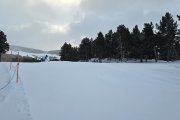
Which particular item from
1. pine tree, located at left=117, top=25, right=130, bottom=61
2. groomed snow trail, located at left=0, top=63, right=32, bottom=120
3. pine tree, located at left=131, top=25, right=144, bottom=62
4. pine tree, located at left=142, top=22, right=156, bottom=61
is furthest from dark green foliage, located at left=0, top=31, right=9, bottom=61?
groomed snow trail, located at left=0, top=63, right=32, bottom=120

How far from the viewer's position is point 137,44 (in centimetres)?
8019

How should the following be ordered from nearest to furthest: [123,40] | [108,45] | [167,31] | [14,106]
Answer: [14,106], [167,31], [123,40], [108,45]

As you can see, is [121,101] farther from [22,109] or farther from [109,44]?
[109,44]

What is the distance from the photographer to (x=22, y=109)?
1046 centimetres

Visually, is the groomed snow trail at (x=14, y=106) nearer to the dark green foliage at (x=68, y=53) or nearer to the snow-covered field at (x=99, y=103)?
the snow-covered field at (x=99, y=103)

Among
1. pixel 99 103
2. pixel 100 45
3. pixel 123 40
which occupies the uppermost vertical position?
pixel 123 40

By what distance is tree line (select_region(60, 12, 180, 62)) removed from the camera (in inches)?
2876

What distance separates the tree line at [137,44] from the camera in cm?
7306

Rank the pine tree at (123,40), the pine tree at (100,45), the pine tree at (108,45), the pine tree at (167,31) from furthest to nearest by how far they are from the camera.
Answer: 1. the pine tree at (100,45)
2. the pine tree at (108,45)
3. the pine tree at (123,40)
4. the pine tree at (167,31)

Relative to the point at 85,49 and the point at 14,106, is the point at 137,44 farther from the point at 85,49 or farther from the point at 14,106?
the point at 14,106

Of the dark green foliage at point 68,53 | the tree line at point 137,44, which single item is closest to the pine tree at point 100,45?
the tree line at point 137,44

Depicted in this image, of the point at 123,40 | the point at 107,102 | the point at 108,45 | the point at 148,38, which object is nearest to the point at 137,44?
the point at 148,38

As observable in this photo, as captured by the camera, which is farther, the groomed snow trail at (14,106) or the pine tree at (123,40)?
the pine tree at (123,40)

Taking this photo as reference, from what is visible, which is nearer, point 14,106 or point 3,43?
point 14,106
